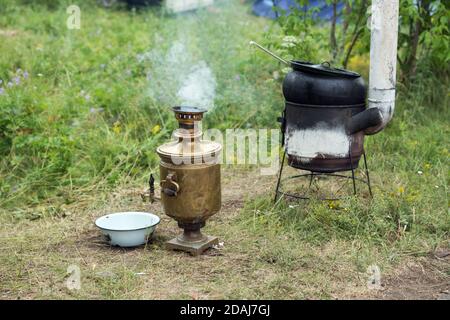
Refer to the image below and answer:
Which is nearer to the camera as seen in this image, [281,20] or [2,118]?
[2,118]

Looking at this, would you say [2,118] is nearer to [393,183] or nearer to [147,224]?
[147,224]

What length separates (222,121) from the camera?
6.57 metres

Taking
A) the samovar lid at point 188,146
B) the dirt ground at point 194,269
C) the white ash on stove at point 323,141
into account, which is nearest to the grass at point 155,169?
the dirt ground at point 194,269

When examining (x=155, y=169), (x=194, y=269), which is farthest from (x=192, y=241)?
(x=155, y=169)

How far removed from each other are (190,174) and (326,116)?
112cm

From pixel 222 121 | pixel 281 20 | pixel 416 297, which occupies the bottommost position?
pixel 416 297

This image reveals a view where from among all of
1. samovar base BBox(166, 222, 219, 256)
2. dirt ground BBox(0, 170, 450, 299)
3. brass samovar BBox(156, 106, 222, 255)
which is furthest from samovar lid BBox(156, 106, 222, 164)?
dirt ground BBox(0, 170, 450, 299)

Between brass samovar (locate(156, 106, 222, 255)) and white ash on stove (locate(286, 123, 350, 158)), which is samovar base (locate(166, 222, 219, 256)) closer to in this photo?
brass samovar (locate(156, 106, 222, 255))

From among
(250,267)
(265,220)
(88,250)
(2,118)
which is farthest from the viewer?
(2,118)

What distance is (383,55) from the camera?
14.7 feet

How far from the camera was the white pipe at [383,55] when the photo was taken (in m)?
4.46

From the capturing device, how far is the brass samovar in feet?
13.0
